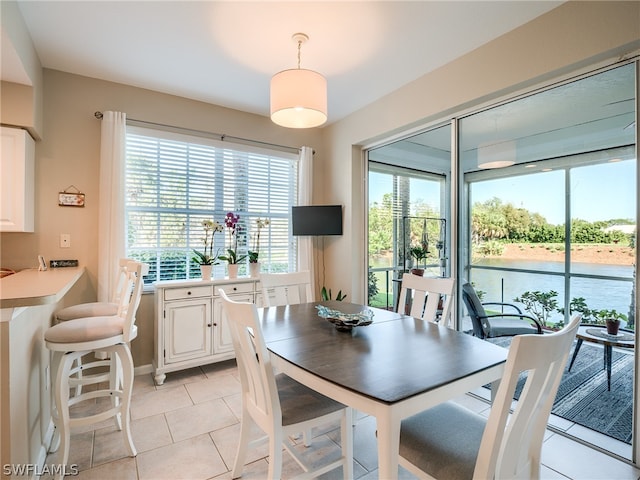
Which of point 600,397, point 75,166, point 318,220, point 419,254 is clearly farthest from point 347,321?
point 75,166

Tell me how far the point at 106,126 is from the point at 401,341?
3.06 m

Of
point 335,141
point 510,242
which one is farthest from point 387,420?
point 335,141

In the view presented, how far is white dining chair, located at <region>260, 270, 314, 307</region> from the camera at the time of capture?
2479 mm

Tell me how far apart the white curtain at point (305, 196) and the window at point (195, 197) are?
0.44 feet

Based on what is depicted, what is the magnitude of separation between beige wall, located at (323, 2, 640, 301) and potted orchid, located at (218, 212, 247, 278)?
1.18m

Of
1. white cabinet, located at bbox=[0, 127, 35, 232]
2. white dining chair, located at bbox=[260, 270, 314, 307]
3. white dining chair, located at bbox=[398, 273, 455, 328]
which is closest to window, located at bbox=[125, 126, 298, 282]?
white cabinet, located at bbox=[0, 127, 35, 232]

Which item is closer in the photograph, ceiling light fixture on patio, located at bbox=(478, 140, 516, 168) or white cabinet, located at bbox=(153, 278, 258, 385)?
ceiling light fixture on patio, located at bbox=(478, 140, 516, 168)

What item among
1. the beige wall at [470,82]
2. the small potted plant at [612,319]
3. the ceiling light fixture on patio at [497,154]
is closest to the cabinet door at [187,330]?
the beige wall at [470,82]

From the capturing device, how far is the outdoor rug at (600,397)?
2.17 m

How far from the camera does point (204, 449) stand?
6.46 feet

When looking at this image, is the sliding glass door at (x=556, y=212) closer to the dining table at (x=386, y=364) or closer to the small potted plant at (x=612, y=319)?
the small potted plant at (x=612, y=319)

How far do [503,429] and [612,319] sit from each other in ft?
6.73

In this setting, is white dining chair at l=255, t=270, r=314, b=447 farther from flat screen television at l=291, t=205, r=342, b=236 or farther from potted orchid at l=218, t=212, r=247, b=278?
flat screen television at l=291, t=205, r=342, b=236

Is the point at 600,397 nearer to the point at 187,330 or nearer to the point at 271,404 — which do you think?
the point at 271,404
